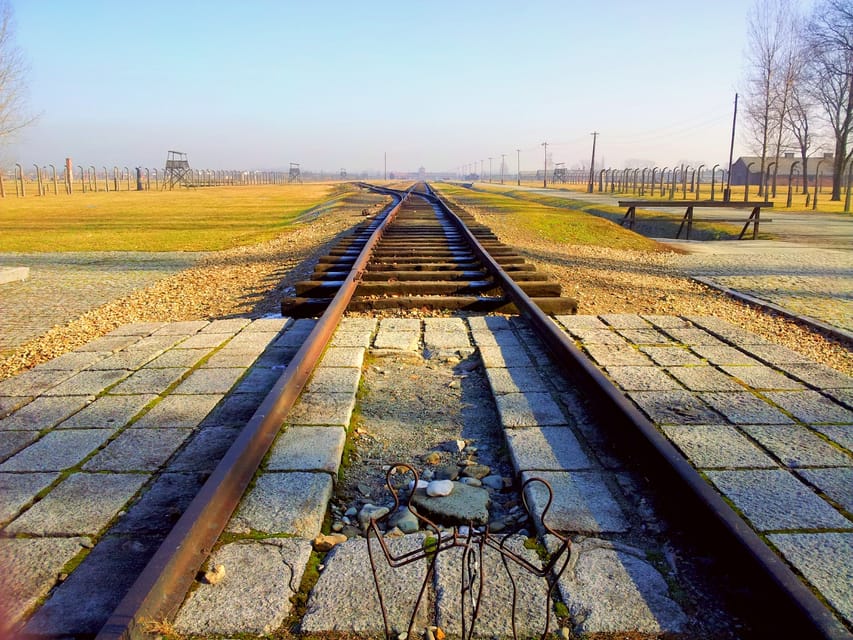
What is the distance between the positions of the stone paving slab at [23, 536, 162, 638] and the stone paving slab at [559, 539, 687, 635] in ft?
4.22

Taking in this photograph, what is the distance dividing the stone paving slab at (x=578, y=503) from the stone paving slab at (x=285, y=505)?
2.56ft

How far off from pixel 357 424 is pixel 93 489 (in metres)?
1.22

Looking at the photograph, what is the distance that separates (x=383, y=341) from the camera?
468 cm

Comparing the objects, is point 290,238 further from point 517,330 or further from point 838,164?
point 838,164

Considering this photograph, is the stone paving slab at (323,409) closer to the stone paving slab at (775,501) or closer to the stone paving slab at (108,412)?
the stone paving slab at (108,412)

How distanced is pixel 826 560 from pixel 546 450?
109cm

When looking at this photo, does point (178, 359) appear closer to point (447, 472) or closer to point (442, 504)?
point (447, 472)

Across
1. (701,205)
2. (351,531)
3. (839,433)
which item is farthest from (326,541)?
(701,205)

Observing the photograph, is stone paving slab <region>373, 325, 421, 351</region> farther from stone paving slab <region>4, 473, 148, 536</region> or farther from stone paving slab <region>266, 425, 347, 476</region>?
stone paving slab <region>4, 473, 148, 536</region>

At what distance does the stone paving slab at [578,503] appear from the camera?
2193 millimetres

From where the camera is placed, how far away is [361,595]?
1828 millimetres

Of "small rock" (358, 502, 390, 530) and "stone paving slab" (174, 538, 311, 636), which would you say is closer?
"stone paving slab" (174, 538, 311, 636)

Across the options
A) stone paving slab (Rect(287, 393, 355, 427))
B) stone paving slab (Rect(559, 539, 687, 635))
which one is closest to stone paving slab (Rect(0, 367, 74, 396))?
stone paving slab (Rect(287, 393, 355, 427))

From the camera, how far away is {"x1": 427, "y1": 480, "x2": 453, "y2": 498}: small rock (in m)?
2.50
